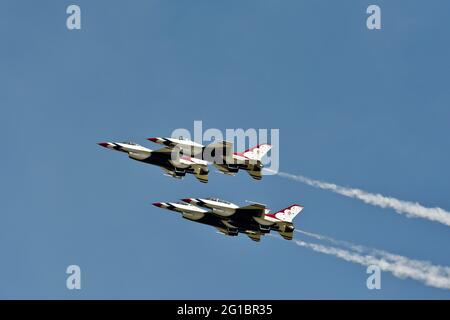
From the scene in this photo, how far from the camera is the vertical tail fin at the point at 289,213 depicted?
5394 inches

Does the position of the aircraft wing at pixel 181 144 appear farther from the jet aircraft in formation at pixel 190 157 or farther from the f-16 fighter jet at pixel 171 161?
the f-16 fighter jet at pixel 171 161

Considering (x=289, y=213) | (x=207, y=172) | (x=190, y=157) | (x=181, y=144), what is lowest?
(x=289, y=213)

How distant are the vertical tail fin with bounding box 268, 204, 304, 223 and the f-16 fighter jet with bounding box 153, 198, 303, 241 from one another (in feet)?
10.3

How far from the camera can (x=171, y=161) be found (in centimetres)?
13262

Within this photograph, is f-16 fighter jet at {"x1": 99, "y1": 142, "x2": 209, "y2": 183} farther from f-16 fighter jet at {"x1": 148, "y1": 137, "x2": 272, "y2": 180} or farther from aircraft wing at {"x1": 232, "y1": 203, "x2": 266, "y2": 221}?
aircraft wing at {"x1": 232, "y1": 203, "x2": 266, "y2": 221}

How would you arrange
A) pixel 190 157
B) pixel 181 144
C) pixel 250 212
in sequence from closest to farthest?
pixel 250 212 < pixel 181 144 < pixel 190 157

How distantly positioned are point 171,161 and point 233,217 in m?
10.7

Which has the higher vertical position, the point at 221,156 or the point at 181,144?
the point at 181,144

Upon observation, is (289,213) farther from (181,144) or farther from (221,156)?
(181,144)

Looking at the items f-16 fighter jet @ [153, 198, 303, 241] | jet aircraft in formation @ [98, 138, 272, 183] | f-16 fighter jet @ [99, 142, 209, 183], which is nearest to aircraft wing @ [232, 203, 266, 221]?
f-16 fighter jet @ [153, 198, 303, 241]

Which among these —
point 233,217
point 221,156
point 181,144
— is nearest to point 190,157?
point 181,144

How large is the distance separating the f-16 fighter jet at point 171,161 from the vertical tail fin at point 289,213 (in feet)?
37.0
